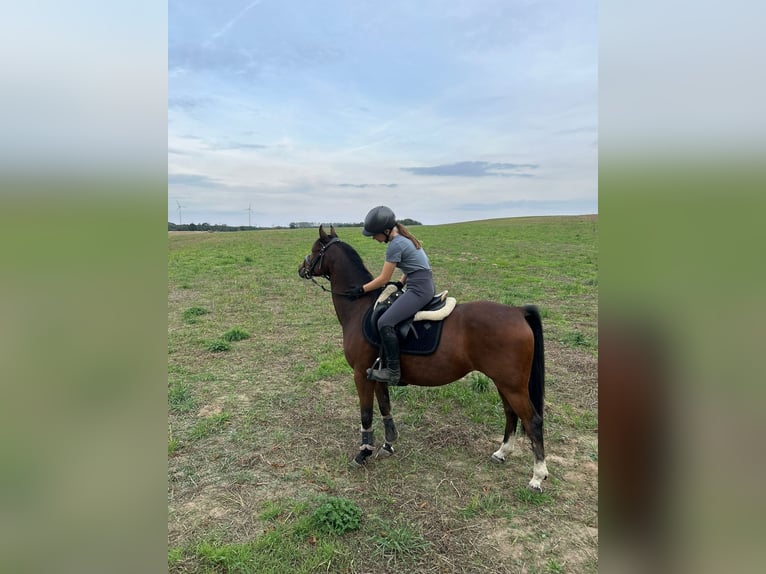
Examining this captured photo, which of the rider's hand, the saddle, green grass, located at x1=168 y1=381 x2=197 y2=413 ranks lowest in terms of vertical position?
green grass, located at x1=168 y1=381 x2=197 y2=413

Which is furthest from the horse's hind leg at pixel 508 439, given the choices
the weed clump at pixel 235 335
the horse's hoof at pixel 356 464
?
the weed clump at pixel 235 335

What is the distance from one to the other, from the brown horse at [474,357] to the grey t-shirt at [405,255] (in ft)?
2.30

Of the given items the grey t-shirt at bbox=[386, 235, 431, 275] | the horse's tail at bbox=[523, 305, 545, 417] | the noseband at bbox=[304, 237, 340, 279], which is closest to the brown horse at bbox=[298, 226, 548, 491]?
the horse's tail at bbox=[523, 305, 545, 417]

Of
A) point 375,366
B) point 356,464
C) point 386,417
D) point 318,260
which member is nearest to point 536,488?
point 386,417

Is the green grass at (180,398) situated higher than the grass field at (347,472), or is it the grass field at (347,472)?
the green grass at (180,398)

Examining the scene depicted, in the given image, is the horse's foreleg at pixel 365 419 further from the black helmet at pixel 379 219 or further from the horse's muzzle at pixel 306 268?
the black helmet at pixel 379 219

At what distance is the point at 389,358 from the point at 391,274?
39.0 inches

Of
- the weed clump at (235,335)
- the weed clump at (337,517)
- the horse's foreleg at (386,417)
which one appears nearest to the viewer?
the weed clump at (337,517)

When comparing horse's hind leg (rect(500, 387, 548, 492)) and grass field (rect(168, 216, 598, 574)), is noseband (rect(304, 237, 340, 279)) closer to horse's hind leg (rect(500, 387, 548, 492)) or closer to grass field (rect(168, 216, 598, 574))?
grass field (rect(168, 216, 598, 574))

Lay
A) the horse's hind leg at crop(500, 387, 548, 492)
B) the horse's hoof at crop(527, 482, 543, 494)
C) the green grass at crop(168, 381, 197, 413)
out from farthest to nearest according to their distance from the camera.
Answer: the green grass at crop(168, 381, 197, 413), the horse's hind leg at crop(500, 387, 548, 492), the horse's hoof at crop(527, 482, 543, 494)

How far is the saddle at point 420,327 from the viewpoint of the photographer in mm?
4766

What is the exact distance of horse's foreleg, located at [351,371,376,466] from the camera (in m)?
4.96
